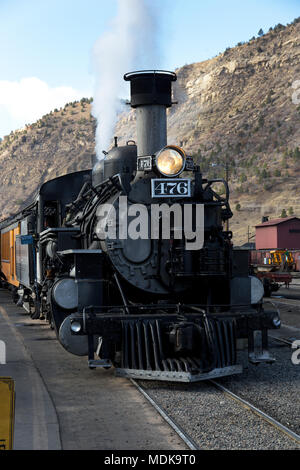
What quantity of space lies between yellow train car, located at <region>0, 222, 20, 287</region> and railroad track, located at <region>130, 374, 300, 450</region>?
34.6 feet

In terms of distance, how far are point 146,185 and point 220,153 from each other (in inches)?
3409

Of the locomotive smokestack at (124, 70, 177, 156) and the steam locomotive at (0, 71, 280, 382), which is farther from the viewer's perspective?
the locomotive smokestack at (124, 70, 177, 156)

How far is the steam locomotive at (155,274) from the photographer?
8508mm

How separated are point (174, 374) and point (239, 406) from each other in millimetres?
1113

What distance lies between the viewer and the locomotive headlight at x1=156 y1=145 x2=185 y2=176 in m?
9.22

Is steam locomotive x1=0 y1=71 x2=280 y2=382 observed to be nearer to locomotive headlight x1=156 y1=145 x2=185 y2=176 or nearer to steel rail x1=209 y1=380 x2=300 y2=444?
locomotive headlight x1=156 y1=145 x2=185 y2=176

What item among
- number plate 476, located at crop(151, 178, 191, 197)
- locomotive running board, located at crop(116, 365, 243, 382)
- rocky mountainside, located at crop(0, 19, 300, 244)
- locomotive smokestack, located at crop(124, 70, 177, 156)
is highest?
rocky mountainside, located at crop(0, 19, 300, 244)

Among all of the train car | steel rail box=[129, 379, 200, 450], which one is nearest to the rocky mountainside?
the train car

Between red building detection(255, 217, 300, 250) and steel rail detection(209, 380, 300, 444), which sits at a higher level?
red building detection(255, 217, 300, 250)

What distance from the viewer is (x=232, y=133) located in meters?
99.8

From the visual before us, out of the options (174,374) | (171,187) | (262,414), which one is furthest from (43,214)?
(262,414)

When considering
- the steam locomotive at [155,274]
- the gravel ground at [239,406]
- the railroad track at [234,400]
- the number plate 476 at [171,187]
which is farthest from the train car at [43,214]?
the railroad track at [234,400]
